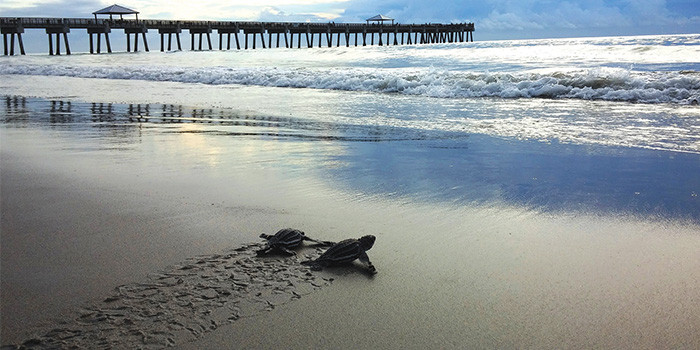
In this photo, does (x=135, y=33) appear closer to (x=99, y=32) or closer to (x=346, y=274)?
(x=99, y=32)

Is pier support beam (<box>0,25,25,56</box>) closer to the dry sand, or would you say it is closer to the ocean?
the ocean

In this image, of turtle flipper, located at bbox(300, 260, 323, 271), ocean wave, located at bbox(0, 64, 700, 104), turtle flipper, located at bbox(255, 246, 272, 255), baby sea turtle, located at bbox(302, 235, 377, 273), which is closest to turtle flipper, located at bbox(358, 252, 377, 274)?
baby sea turtle, located at bbox(302, 235, 377, 273)

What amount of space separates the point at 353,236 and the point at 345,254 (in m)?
0.50

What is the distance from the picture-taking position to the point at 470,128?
777 centimetres

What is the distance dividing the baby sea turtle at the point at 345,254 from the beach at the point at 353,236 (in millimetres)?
60

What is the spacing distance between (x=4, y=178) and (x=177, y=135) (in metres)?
2.48

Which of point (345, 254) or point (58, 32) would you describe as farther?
point (58, 32)

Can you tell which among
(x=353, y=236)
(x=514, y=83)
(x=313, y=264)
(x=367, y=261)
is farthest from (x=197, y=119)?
(x=514, y=83)

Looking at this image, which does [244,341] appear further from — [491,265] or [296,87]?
[296,87]

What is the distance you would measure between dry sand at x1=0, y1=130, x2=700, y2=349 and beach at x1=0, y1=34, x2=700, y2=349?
0.04ft

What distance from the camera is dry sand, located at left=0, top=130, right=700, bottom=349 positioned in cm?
213

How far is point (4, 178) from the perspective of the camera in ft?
15.1

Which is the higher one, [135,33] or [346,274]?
[135,33]

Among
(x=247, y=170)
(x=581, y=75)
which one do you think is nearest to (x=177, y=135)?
(x=247, y=170)
